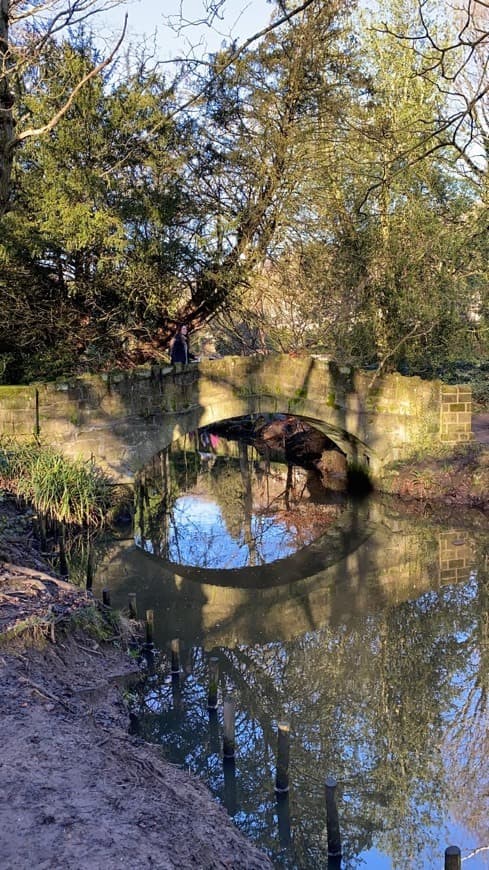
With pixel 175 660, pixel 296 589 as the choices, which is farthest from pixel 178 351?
pixel 175 660

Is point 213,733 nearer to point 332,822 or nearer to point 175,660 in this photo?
point 175,660

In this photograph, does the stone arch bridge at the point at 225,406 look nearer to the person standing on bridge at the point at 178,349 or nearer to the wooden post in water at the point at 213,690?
the person standing on bridge at the point at 178,349

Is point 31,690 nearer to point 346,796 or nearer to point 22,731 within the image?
point 22,731

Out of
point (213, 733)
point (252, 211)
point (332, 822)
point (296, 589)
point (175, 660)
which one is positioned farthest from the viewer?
point (252, 211)

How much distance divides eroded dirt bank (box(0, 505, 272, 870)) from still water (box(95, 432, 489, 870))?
1.67ft

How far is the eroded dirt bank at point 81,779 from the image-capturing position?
10.1ft

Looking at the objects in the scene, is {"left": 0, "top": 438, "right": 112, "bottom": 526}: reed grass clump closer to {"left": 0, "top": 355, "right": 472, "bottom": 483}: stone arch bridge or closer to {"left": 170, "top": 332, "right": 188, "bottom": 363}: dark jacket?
{"left": 0, "top": 355, "right": 472, "bottom": 483}: stone arch bridge

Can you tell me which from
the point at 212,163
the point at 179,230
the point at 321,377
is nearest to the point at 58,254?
the point at 179,230

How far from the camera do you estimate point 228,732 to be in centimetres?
466

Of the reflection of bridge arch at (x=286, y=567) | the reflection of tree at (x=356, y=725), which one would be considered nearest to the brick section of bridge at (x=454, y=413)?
the reflection of bridge arch at (x=286, y=567)

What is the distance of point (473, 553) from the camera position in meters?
10.1

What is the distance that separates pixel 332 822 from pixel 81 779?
1.28 meters

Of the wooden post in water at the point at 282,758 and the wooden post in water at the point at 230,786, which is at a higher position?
the wooden post in water at the point at 282,758

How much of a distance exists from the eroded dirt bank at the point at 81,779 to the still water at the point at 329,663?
51 cm
